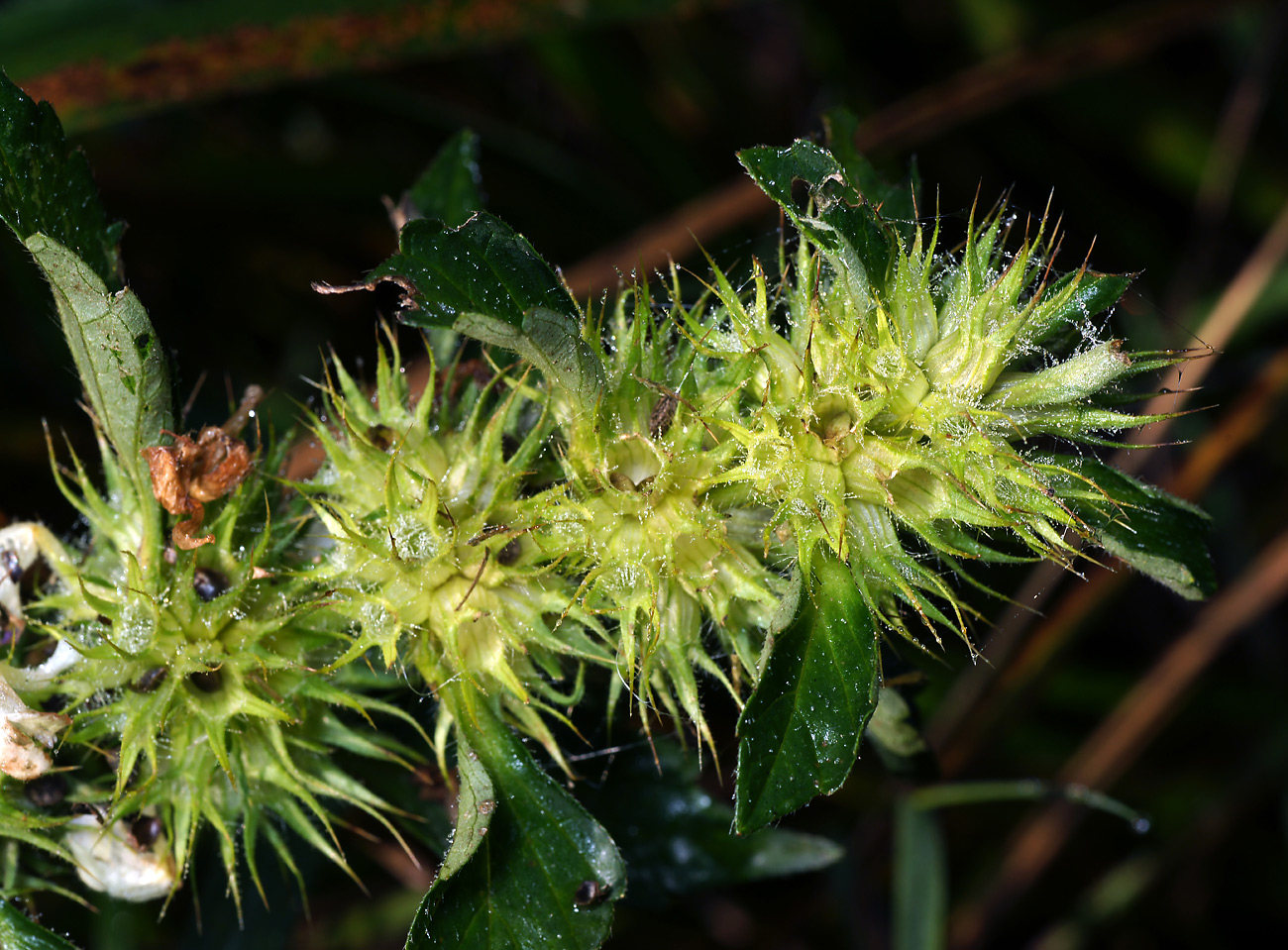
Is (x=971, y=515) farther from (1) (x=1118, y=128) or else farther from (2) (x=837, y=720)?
(1) (x=1118, y=128)

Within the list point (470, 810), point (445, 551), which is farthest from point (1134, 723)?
point (445, 551)

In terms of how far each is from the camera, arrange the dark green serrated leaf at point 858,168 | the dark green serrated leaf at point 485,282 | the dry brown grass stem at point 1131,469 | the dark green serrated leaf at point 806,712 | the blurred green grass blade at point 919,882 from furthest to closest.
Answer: the dry brown grass stem at point 1131,469 < the blurred green grass blade at point 919,882 < the dark green serrated leaf at point 858,168 < the dark green serrated leaf at point 485,282 < the dark green serrated leaf at point 806,712

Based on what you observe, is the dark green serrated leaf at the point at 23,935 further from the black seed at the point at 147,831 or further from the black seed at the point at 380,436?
the black seed at the point at 380,436

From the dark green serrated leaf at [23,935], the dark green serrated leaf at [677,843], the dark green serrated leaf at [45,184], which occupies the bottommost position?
the dark green serrated leaf at [677,843]

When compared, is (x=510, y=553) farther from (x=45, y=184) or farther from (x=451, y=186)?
(x=451, y=186)

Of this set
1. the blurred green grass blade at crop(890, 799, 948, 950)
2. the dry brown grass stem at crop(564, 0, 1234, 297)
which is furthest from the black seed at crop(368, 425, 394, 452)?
the blurred green grass blade at crop(890, 799, 948, 950)

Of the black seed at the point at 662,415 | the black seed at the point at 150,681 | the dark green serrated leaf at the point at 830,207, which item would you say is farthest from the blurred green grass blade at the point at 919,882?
the black seed at the point at 150,681
